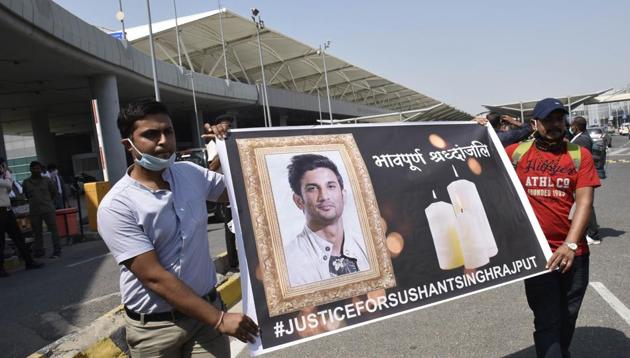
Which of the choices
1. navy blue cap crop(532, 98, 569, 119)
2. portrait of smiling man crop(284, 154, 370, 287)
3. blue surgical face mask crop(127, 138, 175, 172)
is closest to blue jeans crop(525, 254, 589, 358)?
navy blue cap crop(532, 98, 569, 119)

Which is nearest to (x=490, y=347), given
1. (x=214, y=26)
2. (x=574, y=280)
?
(x=574, y=280)

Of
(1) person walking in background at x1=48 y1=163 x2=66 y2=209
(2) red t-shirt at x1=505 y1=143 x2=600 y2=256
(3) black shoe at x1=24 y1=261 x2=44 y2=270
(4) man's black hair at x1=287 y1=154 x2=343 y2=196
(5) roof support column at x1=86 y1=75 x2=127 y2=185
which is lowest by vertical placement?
(3) black shoe at x1=24 y1=261 x2=44 y2=270

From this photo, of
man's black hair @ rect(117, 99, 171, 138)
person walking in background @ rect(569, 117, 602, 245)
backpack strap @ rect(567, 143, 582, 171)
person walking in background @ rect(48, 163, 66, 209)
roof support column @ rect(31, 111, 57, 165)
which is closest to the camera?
man's black hair @ rect(117, 99, 171, 138)

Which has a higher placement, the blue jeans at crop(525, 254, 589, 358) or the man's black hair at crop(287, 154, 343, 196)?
the man's black hair at crop(287, 154, 343, 196)

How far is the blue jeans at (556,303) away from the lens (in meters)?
2.91

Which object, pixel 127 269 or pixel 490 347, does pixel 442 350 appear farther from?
pixel 127 269

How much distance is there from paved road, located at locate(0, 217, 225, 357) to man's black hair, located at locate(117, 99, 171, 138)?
3.29 metres

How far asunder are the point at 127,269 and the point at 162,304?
22cm

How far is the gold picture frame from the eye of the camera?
7.55 feet

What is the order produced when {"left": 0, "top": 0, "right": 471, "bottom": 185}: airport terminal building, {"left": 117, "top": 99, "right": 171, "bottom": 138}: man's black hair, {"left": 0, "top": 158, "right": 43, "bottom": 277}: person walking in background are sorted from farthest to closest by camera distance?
1. {"left": 0, "top": 0, "right": 471, "bottom": 185}: airport terminal building
2. {"left": 0, "top": 158, "right": 43, "bottom": 277}: person walking in background
3. {"left": 117, "top": 99, "right": 171, "bottom": 138}: man's black hair

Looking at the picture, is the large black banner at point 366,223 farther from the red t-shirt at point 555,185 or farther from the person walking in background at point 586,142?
the person walking in background at point 586,142

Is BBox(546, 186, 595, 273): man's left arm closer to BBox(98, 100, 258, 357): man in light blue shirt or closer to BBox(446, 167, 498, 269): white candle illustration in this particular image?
BBox(446, 167, 498, 269): white candle illustration

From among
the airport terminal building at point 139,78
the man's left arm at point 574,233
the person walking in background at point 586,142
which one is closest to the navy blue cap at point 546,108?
the man's left arm at point 574,233

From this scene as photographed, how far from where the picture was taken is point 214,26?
30484 millimetres
